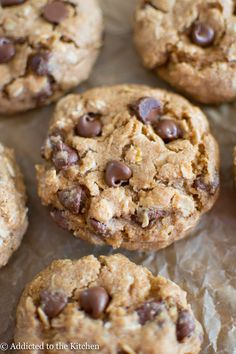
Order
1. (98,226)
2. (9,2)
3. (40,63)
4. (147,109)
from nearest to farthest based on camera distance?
(98,226) < (147,109) < (40,63) < (9,2)

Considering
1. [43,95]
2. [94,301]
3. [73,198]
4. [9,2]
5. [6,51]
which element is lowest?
[94,301]

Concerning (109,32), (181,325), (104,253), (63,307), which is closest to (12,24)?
(109,32)

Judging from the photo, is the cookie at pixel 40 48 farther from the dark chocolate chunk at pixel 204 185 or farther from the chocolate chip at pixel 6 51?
the dark chocolate chunk at pixel 204 185

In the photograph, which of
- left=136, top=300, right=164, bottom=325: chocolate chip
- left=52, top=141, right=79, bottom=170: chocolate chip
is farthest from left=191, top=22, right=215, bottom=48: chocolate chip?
left=136, top=300, right=164, bottom=325: chocolate chip

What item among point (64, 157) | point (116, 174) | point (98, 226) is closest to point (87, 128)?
point (64, 157)

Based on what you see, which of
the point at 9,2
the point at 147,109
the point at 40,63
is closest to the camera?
the point at 147,109

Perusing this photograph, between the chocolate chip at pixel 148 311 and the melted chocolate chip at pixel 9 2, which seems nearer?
the chocolate chip at pixel 148 311

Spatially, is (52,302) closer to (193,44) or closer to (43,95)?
(43,95)

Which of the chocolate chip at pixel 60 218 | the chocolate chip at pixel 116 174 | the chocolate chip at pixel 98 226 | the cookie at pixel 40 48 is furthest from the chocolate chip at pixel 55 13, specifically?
the chocolate chip at pixel 98 226
